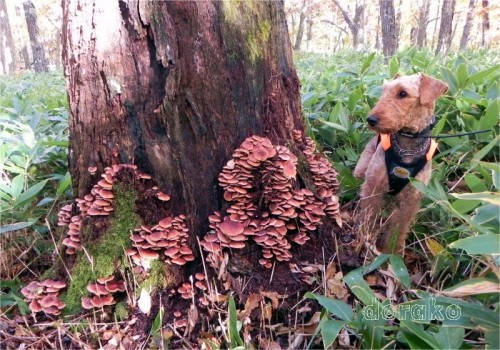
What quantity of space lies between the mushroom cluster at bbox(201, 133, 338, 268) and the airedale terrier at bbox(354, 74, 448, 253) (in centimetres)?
66

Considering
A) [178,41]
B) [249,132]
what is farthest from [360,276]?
[178,41]

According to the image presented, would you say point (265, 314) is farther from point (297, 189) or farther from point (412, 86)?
point (412, 86)

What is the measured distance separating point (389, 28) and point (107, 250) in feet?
34.5

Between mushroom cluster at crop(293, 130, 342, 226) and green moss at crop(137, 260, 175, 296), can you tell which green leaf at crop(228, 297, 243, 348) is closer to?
green moss at crop(137, 260, 175, 296)

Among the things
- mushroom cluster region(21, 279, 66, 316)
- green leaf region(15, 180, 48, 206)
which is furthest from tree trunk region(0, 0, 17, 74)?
mushroom cluster region(21, 279, 66, 316)

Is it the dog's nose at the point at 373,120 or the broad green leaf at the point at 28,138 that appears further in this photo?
the broad green leaf at the point at 28,138

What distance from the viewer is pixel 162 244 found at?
2.23m

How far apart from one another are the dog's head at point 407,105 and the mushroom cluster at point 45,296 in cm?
238

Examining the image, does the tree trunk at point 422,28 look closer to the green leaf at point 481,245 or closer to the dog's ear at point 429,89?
the dog's ear at point 429,89

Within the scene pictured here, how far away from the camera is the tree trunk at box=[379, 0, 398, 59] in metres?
10.3

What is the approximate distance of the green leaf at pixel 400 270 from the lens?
7.20 feet

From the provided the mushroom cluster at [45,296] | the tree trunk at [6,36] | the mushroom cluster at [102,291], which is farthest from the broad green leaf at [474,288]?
the tree trunk at [6,36]

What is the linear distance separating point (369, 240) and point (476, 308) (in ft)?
3.22

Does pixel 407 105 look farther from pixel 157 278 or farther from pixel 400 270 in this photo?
pixel 157 278
